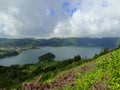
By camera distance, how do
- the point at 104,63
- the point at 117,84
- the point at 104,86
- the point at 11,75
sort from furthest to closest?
the point at 11,75
the point at 104,86
the point at 104,63
the point at 117,84

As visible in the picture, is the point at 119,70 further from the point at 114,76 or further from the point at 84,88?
the point at 84,88

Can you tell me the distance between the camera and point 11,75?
412ft

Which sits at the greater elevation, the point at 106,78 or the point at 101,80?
the point at 106,78

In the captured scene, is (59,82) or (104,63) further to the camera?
(59,82)

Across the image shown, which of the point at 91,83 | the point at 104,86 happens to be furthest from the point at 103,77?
the point at 104,86

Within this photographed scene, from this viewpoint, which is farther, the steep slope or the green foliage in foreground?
the steep slope

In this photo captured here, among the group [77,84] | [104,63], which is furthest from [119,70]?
[77,84]

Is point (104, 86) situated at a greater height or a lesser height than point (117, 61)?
lesser

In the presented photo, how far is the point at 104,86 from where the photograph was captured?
1794 centimetres

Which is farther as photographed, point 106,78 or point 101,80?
point 101,80

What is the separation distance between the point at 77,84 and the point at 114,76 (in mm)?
10685

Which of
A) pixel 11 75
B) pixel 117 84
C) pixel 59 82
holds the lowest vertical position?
pixel 11 75

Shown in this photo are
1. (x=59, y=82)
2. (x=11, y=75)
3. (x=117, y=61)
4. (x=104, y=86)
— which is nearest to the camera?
(x=117, y=61)

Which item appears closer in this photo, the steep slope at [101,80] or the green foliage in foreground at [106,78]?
the green foliage in foreground at [106,78]
